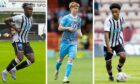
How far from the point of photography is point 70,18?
10500 millimetres

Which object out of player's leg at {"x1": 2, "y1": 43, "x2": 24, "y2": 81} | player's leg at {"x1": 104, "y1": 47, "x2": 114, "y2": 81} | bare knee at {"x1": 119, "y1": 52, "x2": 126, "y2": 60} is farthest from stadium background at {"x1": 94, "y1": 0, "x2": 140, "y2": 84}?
player's leg at {"x1": 2, "y1": 43, "x2": 24, "y2": 81}

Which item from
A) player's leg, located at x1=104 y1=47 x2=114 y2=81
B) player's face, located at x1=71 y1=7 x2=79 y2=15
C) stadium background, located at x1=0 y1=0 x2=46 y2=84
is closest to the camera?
stadium background, located at x1=0 y1=0 x2=46 y2=84

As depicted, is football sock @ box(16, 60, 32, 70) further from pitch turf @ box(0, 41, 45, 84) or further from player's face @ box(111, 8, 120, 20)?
player's face @ box(111, 8, 120, 20)

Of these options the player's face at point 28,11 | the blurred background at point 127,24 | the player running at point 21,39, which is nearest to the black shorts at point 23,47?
the player running at point 21,39

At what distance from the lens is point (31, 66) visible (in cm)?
954

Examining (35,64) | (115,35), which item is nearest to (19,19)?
(35,64)

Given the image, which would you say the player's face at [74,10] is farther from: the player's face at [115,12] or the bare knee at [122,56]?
the bare knee at [122,56]

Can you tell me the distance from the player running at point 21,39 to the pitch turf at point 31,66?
0.23 ft

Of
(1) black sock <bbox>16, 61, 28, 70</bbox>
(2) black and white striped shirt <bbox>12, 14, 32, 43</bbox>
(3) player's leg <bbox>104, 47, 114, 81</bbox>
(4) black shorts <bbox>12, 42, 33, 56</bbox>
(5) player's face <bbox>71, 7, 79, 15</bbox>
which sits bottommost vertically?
(3) player's leg <bbox>104, 47, 114, 81</bbox>

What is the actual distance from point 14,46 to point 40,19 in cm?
57

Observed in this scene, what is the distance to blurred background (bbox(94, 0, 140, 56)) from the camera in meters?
20.2

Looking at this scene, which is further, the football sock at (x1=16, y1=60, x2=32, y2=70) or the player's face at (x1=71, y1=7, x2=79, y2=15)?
the player's face at (x1=71, y1=7, x2=79, y2=15)

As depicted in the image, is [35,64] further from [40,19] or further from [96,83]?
[96,83]

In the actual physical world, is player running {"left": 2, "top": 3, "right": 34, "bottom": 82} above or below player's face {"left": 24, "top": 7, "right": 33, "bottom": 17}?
below
